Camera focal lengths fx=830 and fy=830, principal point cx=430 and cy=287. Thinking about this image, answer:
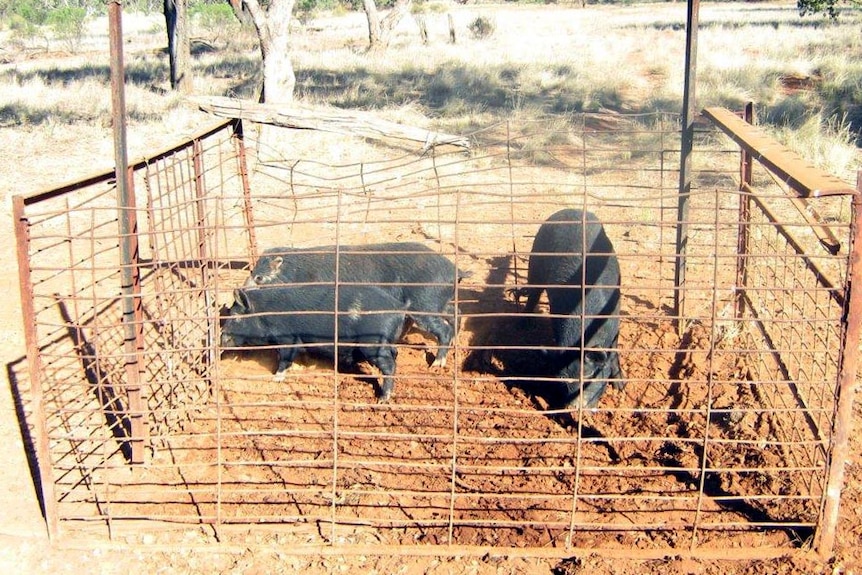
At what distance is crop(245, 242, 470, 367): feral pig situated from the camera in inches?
253

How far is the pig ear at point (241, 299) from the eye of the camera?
251 inches

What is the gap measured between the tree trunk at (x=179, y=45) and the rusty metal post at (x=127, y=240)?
1411 centimetres

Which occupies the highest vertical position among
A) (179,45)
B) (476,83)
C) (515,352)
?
(179,45)

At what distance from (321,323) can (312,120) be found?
3082 mm

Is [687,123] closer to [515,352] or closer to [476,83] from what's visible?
[515,352]

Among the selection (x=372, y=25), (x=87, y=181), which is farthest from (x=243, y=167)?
(x=372, y=25)

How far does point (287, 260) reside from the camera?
652 cm

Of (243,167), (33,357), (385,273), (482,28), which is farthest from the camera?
(482,28)

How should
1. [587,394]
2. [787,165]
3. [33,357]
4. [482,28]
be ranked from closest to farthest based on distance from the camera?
[33,357], [787,165], [587,394], [482,28]

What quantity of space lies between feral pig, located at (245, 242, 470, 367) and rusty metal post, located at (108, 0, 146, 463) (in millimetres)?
1366

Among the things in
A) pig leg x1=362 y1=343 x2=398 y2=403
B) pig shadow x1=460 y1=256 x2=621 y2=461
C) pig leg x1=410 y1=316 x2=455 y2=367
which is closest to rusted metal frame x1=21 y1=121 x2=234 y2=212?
pig leg x1=362 y1=343 x2=398 y2=403

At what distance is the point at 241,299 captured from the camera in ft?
21.3

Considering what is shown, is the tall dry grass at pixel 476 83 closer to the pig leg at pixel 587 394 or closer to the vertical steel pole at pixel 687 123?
the vertical steel pole at pixel 687 123

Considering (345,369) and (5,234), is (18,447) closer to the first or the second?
(345,369)
